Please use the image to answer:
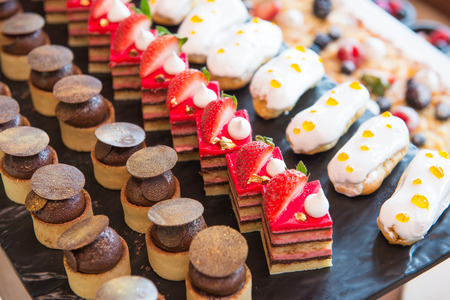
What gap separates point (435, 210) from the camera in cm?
368

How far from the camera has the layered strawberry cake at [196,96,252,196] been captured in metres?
3.88

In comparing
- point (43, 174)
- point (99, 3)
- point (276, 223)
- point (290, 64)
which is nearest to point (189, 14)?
point (99, 3)

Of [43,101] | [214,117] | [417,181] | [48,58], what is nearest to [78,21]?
[48,58]

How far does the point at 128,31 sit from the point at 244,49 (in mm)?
860

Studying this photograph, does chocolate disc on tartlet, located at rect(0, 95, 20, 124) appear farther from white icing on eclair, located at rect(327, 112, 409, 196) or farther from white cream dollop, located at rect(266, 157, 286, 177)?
white icing on eclair, located at rect(327, 112, 409, 196)

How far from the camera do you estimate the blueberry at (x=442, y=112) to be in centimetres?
513

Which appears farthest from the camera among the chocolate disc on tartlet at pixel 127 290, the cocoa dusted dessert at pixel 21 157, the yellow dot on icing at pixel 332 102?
the yellow dot on icing at pixel 332 102

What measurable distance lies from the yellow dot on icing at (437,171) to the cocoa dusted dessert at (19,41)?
10.2 ft

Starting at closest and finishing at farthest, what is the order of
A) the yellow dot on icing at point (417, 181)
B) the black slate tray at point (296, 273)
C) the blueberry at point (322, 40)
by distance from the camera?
1. the black slate tray at point (296, 273)
2. the yellow dot on icing at point (417, 181)
3. the blueberry at point (322, 40)

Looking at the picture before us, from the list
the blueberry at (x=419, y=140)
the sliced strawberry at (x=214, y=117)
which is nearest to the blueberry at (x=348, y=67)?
the blueberry at (x=419, y=140)

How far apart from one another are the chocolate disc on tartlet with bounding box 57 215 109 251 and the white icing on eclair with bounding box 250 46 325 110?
1566mm

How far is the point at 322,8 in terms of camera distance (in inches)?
234

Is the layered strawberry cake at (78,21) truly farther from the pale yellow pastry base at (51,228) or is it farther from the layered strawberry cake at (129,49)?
the pale yellow pastry base at (51,228)

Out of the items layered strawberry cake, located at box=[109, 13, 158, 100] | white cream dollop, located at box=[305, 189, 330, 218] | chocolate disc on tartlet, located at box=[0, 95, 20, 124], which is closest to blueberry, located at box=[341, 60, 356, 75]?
layered strawberry cake, located at box=[109, 13, 158, 100]
